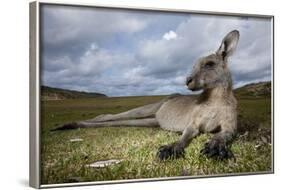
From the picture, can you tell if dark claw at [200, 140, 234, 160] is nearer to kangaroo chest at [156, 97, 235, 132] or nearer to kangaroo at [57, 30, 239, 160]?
kangaroo at [57, 30, 239, 160]

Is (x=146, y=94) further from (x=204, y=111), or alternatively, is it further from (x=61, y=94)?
(x=61, y=94)

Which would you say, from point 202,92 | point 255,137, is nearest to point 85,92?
point 202,92

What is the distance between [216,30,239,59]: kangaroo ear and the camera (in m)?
7.07

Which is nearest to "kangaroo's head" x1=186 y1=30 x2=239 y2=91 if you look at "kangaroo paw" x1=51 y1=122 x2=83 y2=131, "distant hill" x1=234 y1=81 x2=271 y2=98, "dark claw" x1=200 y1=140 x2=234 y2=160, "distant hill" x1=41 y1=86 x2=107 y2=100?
"distant hill" x1=234 y1=81 x2=271 y2=98

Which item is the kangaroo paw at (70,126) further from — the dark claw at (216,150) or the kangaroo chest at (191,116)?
the dark claw at (216,150)

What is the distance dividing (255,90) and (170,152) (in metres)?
1.17

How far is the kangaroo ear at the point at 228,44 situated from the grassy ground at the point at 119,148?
50cm

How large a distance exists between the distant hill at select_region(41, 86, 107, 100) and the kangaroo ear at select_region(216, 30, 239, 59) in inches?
52.8

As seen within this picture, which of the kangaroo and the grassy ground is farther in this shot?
the kangaroo

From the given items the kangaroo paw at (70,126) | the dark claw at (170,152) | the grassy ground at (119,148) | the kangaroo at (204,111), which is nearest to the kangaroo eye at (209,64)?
the kangaroo at (204,111)

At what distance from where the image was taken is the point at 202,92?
691 centimetres

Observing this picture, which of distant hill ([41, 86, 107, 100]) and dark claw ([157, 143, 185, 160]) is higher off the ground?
distant hill ([41, 86, 107, 100])
